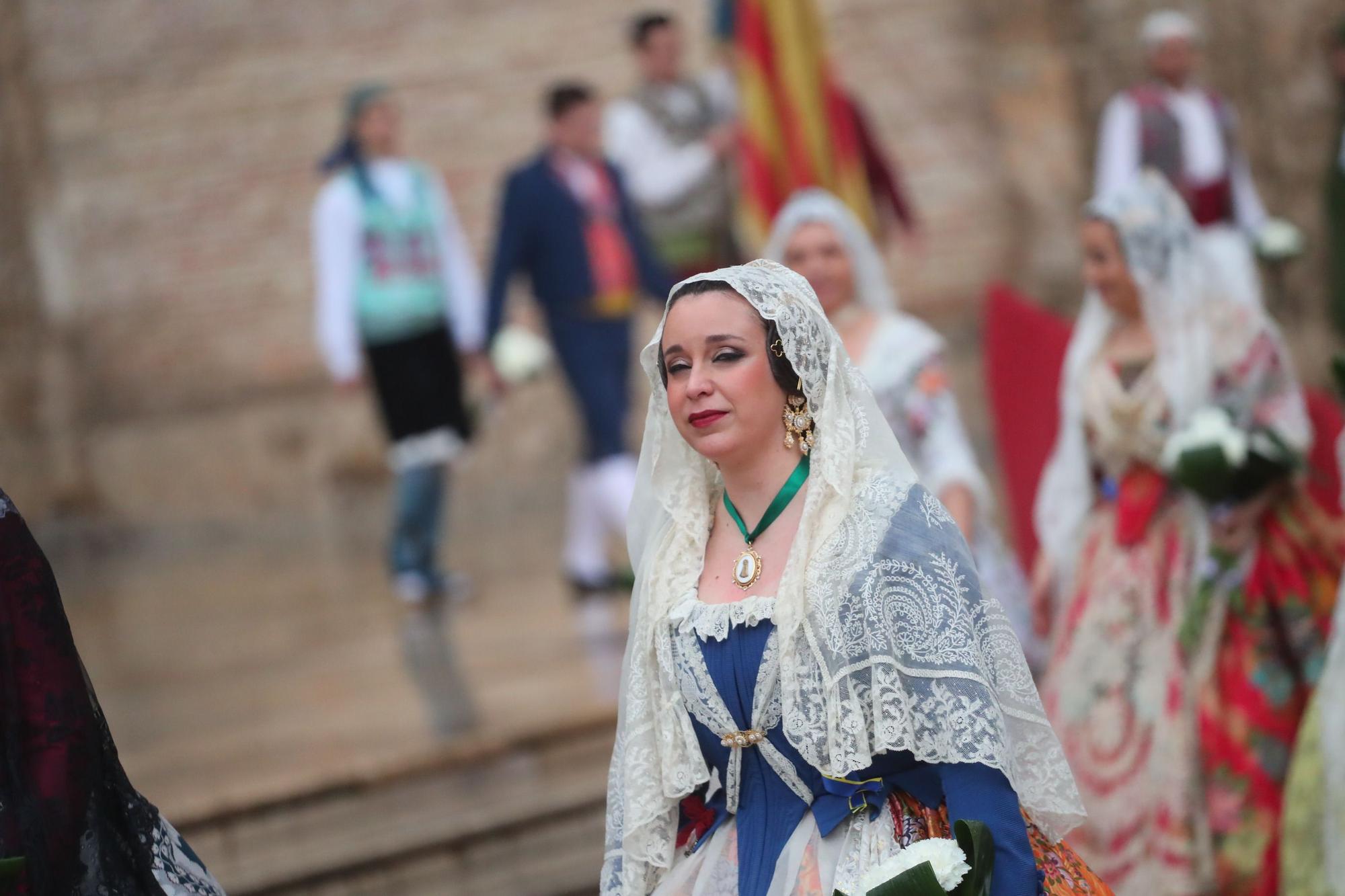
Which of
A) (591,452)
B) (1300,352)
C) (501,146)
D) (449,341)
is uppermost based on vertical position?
(501,146)

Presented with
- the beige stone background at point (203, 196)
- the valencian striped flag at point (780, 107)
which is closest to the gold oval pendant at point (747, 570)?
the valencian striped flag at point (780, 107)

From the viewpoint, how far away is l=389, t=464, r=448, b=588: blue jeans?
763 centimetres

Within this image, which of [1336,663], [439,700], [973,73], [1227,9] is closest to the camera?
[1336,663]

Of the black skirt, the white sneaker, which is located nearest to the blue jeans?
the white sneaker

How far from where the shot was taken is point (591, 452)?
7555mm

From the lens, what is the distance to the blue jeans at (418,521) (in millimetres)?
7629

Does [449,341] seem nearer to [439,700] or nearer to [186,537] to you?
[439,700]

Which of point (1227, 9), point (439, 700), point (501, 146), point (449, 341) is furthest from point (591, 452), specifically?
point (1227, 9)

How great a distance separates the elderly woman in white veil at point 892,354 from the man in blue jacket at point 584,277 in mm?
2521

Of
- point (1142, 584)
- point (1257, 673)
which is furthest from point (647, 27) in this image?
point (1257, 673)

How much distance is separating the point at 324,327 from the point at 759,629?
499 cm

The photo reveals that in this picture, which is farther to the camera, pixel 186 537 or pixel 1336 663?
pixel 186 537

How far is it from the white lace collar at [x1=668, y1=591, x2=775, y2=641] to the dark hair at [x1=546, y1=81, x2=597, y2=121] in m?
4.79

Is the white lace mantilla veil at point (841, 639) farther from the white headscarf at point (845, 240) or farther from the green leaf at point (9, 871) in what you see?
the white headscarf at point (845, 240)
